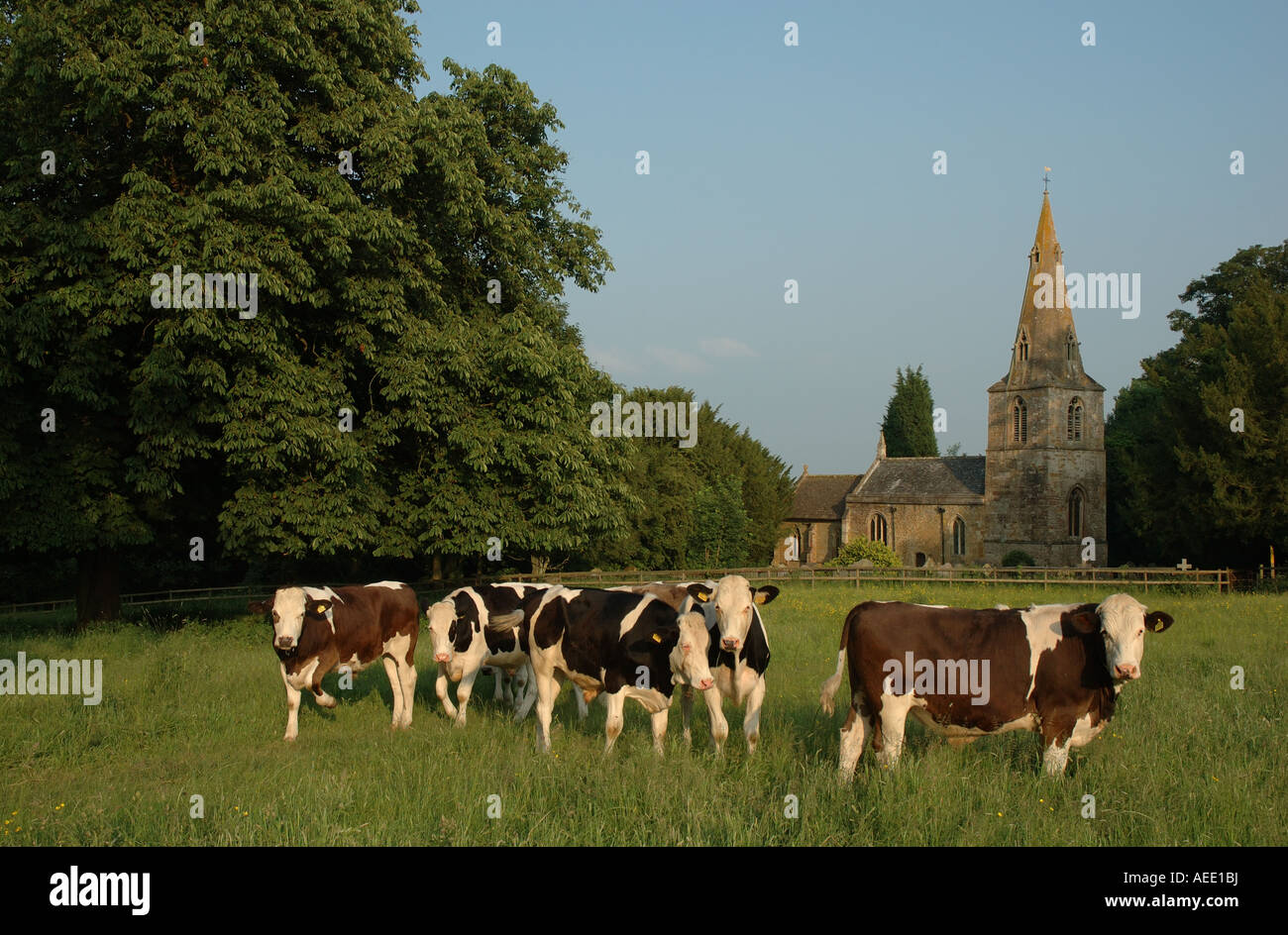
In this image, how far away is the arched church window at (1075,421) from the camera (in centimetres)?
6103

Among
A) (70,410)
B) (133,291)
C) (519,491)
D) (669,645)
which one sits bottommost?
(669,645)

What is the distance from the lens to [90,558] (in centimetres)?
2086

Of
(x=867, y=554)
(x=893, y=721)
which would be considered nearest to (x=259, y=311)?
(x=893, y=721)

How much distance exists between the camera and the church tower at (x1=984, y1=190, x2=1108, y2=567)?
196 feet

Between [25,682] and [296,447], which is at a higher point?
[296,447]

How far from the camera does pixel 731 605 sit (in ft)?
30.2

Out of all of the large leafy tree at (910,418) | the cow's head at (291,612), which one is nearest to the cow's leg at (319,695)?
the cow's head at (291,612)

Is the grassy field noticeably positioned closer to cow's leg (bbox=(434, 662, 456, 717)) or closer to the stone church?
cow's leg (bbox=(434, 662, 456, 717))

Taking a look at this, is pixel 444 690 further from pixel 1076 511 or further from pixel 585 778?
pixel 1076 511

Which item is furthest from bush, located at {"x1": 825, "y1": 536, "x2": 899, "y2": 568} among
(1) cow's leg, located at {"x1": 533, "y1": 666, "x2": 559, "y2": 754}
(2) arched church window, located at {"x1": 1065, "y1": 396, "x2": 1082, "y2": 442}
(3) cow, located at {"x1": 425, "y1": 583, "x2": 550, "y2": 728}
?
(1) cow's leg, located at {"x1": 533, "y1": 666, "x2": 559, "y2": 754}

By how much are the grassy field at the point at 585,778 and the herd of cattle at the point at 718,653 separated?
36 cm
